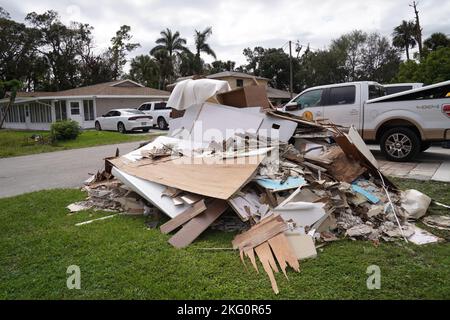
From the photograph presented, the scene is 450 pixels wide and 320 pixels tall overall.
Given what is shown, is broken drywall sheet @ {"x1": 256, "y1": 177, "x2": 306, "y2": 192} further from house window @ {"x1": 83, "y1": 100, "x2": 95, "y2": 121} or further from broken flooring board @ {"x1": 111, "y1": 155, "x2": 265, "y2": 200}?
house window @ {"x1": 83, "y1": 100, "x2": 95, "y2": 121}

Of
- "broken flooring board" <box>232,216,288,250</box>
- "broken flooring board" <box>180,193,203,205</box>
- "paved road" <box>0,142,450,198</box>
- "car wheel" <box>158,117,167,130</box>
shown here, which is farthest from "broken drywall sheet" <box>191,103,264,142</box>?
"car wheel" <box>158,117,167,130</box>

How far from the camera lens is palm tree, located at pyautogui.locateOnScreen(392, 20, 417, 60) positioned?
38.1 m

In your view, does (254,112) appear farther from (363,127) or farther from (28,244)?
(28,244)

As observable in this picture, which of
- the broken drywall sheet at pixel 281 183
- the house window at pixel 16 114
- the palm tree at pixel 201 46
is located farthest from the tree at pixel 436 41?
the house window at pixel 16 114

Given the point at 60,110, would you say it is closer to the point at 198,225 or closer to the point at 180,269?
the point at 198,225

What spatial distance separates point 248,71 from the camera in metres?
52.0

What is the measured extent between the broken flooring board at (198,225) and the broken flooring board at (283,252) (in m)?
0.90

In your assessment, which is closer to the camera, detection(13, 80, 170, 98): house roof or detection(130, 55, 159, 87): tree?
detection(13, 80, 170, 98): house roof

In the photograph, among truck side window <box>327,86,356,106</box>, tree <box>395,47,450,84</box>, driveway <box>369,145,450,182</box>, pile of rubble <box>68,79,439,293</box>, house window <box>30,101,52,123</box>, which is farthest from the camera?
house window <box>30,101,52,123</box>

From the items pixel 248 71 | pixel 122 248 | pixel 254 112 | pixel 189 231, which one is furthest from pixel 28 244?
pixel 248 71

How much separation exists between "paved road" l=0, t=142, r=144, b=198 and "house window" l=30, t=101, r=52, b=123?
48.0 feet

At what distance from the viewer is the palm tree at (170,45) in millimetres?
38812

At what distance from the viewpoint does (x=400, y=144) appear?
27.1 ft

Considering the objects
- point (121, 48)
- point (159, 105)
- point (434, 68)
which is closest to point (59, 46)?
point (121, 48)
